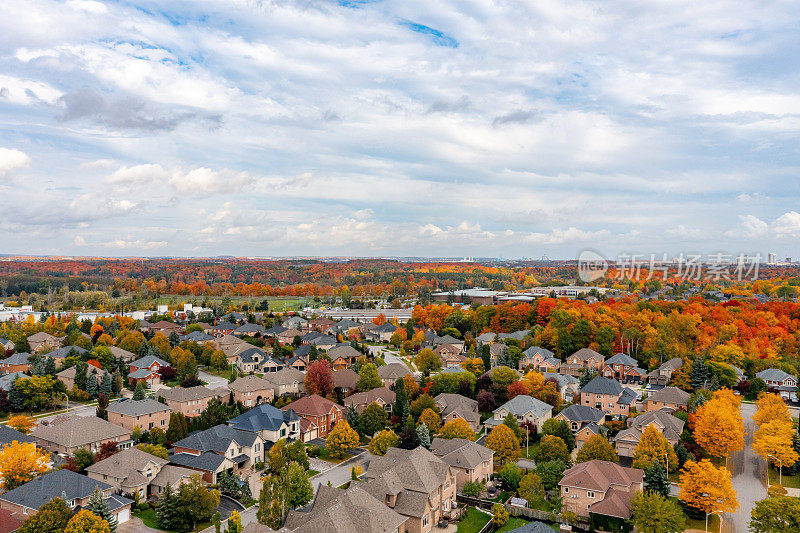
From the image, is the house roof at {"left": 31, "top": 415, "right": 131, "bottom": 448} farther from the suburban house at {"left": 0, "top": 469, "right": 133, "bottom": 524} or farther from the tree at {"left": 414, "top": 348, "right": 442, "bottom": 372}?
the tree at {"left": 414, "top": 348, "right": 442, "bottom": 372}

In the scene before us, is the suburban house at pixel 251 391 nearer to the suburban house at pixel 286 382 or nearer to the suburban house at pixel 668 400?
the suburban house at pixel 286 382

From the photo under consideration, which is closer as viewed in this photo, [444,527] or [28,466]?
[444,527]

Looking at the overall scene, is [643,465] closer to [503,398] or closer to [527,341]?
[503,398]

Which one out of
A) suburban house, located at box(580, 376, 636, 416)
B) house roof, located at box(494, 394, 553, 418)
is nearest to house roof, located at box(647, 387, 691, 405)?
suburban house, located at box(580, 376, 636, 416)

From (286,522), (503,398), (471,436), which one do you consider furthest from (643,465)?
(286,522)

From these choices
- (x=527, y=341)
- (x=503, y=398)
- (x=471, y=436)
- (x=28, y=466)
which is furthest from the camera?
(x=527, y=341)

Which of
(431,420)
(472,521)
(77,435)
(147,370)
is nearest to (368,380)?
(431,420)

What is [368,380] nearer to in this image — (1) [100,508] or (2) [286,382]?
(2) [286,382]
